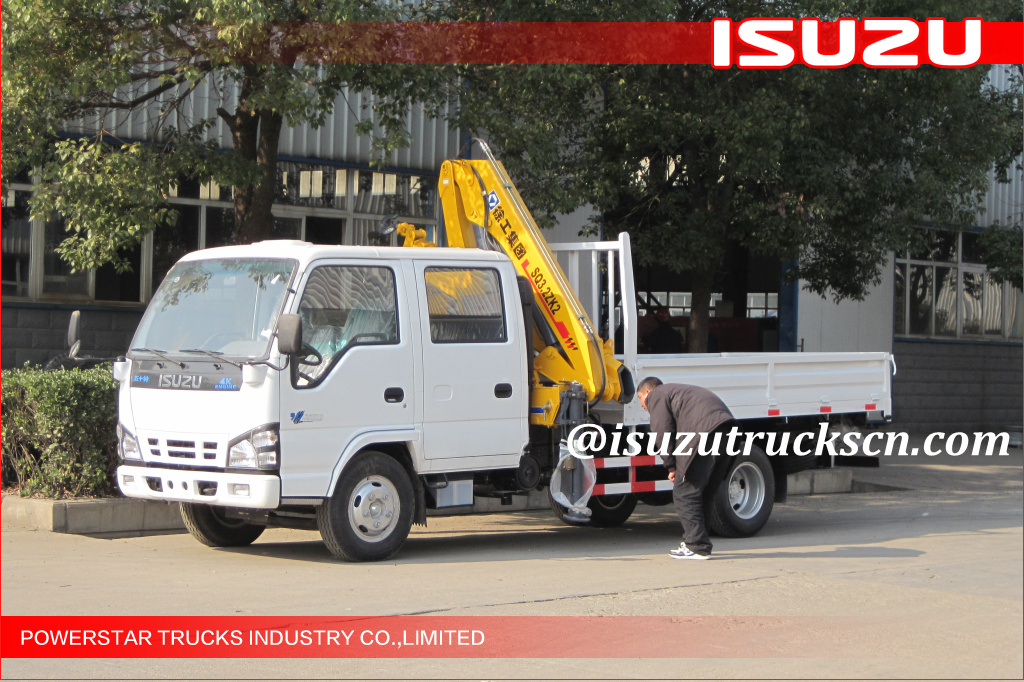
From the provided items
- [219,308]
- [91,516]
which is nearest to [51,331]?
[91,516]

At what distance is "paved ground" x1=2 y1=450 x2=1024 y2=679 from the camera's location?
644 centimetres

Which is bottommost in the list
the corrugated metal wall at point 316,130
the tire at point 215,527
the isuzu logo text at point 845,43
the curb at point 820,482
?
the curb at point 820,482

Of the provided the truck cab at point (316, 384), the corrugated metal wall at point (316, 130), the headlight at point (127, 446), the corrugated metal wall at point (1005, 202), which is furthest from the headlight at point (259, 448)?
the corrugated metal wall at point (1005, 202)

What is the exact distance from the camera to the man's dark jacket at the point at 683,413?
9.98 metres

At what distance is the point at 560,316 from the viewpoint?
10.7 m

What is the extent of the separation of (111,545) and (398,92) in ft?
17.1

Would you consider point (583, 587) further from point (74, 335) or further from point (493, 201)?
point (74, 335)

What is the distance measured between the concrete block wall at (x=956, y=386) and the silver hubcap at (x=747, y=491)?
42.9 ft

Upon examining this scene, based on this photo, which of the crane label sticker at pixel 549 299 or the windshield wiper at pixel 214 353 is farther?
the crane label sticker at pixel 549 299

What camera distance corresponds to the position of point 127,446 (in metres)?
9.45

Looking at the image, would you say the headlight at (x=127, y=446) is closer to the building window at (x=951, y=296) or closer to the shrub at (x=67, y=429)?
the shrub at (x=67, y=429)

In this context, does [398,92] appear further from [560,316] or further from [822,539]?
[822,539]

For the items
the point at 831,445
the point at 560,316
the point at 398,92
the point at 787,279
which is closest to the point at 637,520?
the point at 831,445

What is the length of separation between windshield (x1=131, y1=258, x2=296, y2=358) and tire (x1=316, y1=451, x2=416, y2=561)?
1195 millimetres
